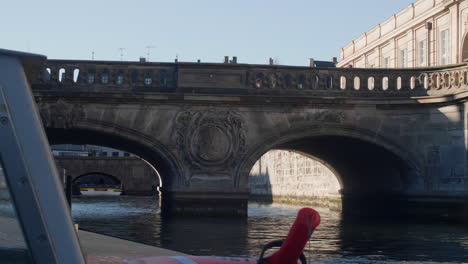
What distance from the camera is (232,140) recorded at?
20.2m

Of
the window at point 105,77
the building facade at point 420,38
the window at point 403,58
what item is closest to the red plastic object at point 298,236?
the window at point 105,77

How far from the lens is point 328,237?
16.3 metres

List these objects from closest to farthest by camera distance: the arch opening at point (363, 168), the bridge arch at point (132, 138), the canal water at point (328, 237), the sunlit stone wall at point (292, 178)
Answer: the canal water at point (328, 237), the bridge arch at point (132, 138), the arch opening at point (363, 168), the sunlit stone wall at point (292, 178)

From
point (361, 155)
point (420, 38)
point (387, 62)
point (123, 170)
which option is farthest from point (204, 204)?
point (123, 170)

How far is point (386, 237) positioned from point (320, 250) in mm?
3393

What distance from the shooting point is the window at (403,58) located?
3325cm

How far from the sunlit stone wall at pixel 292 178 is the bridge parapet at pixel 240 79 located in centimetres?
893

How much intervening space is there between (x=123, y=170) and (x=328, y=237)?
44.0 meters

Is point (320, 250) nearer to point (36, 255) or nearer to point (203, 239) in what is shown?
point (203, 239)

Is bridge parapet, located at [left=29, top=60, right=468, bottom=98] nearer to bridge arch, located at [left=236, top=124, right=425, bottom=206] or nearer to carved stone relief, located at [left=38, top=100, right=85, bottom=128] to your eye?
carved stone relief, located at [left=38, top=100, right=85, bottom=128]

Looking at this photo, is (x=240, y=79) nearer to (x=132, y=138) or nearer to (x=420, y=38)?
(x=132, y=138)

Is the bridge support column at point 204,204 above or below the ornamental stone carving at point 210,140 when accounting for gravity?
below

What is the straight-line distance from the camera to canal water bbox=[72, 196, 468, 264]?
489 inches

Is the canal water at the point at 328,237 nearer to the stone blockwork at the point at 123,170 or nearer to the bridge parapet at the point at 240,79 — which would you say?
the bridge parapet at the point at 240,79
